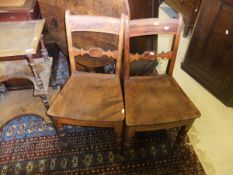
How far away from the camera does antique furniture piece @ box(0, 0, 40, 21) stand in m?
1.49

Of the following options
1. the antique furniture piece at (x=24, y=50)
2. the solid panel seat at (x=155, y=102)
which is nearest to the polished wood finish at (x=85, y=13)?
the antique furniture piece at (x=24, y=50)

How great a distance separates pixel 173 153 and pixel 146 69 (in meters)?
0.90

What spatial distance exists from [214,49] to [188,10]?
97 cm

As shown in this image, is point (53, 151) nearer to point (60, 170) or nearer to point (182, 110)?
point (60, 170)

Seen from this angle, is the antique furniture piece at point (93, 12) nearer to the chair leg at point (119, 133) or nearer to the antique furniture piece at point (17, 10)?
the antique furniture piece at point (17, 10)

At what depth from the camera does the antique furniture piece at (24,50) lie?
1.21 m

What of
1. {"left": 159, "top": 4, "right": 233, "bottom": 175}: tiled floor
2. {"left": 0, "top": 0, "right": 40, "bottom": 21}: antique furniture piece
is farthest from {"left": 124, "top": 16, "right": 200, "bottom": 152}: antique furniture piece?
{"left": 0, "top": 0, "right": 40, "bottom": 21}: antique furniture piece

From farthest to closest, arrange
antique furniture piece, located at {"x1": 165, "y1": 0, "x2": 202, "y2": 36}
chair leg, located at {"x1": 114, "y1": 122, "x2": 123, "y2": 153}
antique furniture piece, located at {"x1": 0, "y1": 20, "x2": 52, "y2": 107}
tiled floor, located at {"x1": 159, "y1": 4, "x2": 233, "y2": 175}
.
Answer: antique furniture piece, located at {"x1": 165, "y1": 0, "x2": 202, "y2": 36} → tiled floor, located at {"x1": 159, "y1": 4, "x2": 233, "y2": 175} → chair leg, located at {"x1": 114, "y1": 122, "x2": 123, "y2": 153} → antique furniture piece, located at {"x1": 0, "y1": 20, "x2": 52, "y2": 107}

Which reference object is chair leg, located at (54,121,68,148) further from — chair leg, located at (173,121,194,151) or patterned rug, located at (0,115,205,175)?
chair leg, located at (173,121,194,151)

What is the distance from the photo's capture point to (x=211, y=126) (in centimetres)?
183

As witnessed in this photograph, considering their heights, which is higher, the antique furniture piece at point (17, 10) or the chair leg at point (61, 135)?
the antique furniture piece at point (17, 10)

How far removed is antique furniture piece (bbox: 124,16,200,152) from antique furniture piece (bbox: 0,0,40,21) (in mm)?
752

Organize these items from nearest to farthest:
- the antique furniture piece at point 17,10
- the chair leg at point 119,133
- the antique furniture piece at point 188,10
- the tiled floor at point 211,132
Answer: the chair leg at point 119,133 < the antique furniture piece at point 17,10 < the tiled floor at point 211,132 < the antique furniture piece at point 188,10

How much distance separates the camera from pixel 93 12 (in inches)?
62.9
